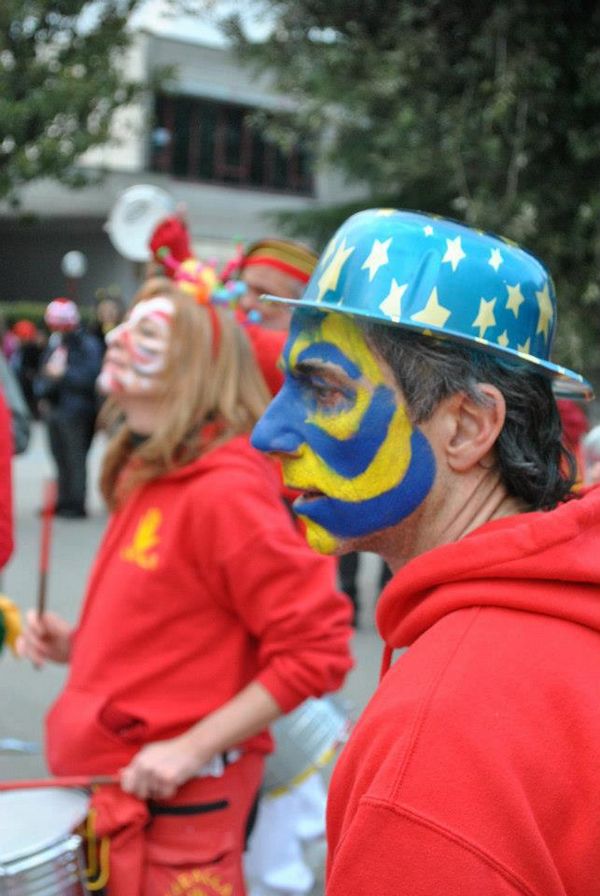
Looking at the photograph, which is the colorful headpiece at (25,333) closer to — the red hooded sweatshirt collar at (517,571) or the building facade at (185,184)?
the building facade at (185,184)

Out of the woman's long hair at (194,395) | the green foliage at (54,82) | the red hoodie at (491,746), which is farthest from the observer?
the green foliage at (54,82)

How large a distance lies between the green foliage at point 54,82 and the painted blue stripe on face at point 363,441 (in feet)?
43.0

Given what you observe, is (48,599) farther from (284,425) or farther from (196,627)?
(284,425)

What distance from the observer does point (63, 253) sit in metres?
28.7

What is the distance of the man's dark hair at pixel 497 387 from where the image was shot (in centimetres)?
135

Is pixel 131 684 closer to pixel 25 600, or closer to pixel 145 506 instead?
pixel 145 506

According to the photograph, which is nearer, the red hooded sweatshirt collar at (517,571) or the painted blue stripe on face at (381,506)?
the red hooded sweatshirt collar at (517,571)

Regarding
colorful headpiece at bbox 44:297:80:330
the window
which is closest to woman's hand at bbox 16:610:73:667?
colorful headpiece at bbox 44:297:80:330

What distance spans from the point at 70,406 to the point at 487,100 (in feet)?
16.9

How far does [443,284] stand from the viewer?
1.33 meters

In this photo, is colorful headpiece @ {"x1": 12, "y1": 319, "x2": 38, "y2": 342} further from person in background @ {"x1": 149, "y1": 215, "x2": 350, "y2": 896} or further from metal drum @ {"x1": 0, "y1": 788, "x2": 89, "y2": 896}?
metal drum @ {"x1": 0, "y1": 788, "x2": 89, "y2": 896}

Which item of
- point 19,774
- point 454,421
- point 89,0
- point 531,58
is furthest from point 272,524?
point 89,0

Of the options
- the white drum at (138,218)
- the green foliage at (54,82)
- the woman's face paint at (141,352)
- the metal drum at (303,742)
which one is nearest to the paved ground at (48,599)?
the metal drum at (303,742)

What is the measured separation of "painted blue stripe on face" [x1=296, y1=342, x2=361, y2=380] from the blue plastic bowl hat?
57mm
